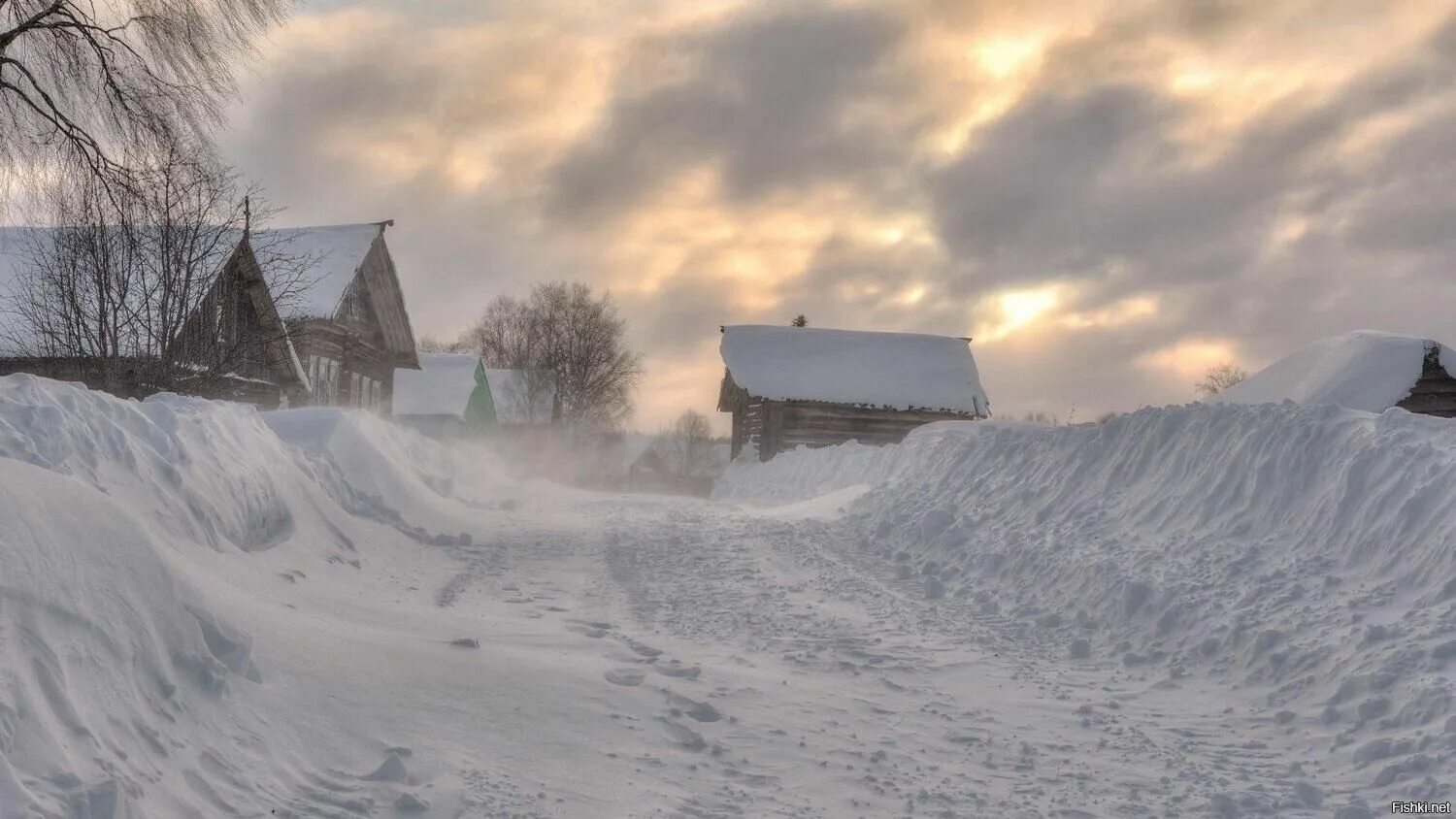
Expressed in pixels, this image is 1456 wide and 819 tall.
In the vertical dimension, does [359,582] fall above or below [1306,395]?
below

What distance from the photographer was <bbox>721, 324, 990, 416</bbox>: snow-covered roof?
106 feet

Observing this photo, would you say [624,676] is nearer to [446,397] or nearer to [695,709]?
[695,709]

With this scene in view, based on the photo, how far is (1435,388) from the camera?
1933cm

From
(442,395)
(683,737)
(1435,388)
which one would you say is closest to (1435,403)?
(1435,388)

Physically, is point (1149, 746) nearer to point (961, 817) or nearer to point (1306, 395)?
point (961, 817)

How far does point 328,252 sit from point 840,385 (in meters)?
16.4

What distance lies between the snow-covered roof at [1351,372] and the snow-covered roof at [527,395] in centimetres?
4256

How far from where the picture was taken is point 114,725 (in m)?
3.35

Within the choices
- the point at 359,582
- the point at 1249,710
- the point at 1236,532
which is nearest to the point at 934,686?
the point at 1249,710

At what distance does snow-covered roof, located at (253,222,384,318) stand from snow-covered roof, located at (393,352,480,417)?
13190 mm

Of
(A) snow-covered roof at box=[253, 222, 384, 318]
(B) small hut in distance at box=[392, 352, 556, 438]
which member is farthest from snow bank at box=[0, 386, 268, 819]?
(B) small hut in distance at box=[392, 352, 556, 438]

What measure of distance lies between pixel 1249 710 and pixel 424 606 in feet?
17.5

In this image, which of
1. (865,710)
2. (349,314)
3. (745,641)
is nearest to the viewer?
(865,710)

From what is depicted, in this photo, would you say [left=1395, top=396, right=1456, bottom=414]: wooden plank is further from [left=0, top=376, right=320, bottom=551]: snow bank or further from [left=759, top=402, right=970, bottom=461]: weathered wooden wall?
[left=0, top=376, right=320, bottom=551]: snow bank
